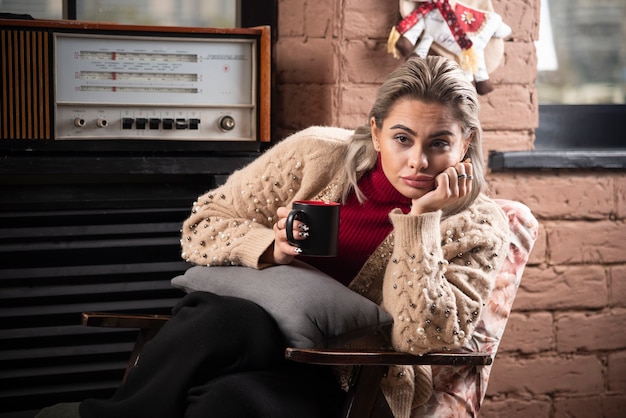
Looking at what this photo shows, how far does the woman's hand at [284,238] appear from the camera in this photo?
1.51 meters

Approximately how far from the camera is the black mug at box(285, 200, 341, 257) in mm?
1489

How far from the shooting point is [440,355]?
1.52 m

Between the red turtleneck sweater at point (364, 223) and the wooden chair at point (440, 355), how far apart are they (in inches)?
8.9

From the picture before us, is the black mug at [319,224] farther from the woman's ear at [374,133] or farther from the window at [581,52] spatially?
the window at [581,52]

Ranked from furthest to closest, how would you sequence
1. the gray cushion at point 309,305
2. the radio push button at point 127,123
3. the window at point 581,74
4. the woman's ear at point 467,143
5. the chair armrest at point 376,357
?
the window at point 581,74 → the radio push button at point 127,123 → the woman's ear at point 467,143 → the gray cushion at point 309,305 → the chair armrest at point 376,357

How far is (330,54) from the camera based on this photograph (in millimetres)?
2152

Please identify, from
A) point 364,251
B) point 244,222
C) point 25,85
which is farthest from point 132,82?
point 364,251

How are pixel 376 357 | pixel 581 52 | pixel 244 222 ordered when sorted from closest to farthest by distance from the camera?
pixel 376 357 < pixel 244 222 < pixel 581 52

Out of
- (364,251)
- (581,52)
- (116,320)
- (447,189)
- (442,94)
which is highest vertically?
Result: (581,52)

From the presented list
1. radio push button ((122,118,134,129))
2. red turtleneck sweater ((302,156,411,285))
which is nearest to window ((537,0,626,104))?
red turtleneck sweater ((302,156,411,285))

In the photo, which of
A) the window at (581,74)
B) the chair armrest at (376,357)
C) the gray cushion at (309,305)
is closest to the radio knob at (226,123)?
the gray cushion at (309,305)

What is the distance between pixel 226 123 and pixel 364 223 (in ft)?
1.41

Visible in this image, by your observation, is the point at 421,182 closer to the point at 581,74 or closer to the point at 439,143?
the point at 439,143

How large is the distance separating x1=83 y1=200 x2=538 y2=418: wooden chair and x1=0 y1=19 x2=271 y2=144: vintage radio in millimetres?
445
